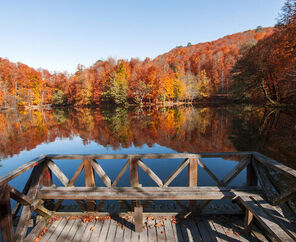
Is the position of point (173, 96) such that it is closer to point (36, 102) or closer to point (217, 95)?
point (217, 95)

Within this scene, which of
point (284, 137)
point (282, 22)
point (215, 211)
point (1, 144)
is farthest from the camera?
point (282, 22)

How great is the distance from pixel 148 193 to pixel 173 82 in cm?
5446

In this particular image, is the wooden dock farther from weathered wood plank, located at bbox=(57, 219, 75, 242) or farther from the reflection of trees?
the reflection of trees

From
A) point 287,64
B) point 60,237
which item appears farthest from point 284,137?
point 287,64

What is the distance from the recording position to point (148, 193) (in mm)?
3221

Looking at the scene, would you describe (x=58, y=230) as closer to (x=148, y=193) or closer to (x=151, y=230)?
(x=151, y=230)

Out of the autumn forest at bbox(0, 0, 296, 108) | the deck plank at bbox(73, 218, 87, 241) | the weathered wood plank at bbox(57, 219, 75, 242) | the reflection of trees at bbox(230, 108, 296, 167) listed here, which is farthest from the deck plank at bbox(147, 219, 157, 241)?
the autumn forest at bbox(0, 0, 296, 108)

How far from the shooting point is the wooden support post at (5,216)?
242cm

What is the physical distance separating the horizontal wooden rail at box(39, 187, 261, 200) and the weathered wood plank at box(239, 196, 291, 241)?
0.93ft

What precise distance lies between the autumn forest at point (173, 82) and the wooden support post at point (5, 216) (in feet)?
105

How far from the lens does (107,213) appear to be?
386 centimetres

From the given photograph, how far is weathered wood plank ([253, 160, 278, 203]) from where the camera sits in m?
2.98

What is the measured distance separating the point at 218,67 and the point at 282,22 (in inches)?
1643

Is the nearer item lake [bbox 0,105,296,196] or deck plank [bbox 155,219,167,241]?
deck plank [bbox 155,219,167,241]
